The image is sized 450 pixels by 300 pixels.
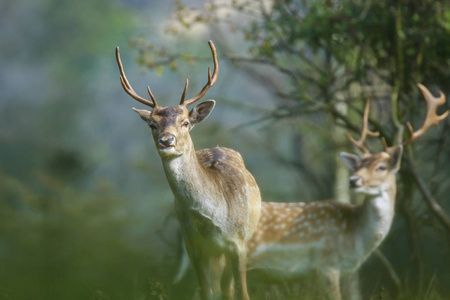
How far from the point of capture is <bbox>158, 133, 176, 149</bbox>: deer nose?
3232 millimetres

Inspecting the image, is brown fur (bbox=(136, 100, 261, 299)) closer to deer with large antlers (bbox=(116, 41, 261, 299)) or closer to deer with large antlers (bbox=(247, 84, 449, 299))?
deer with large antlers (bbox=(116, 41, 261, 299))

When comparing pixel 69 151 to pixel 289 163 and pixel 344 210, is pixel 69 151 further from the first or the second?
pixel 344 210

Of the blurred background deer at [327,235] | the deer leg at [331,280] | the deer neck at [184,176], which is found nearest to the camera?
the deer neck at [184,176]

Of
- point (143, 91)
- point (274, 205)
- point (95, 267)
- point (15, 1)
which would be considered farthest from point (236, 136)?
point (95, 267)

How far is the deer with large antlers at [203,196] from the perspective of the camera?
11.0ft

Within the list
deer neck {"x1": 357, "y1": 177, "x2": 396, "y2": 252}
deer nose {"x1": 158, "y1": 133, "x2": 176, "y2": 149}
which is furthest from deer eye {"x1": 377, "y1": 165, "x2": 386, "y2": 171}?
deer nose {"x1": 158, "y1": 133, "x2": 176, "y2": 149}

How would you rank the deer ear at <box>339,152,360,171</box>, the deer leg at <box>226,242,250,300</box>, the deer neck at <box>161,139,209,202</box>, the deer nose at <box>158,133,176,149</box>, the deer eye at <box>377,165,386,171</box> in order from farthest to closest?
1. the deer ear at <box>339,152,360,171</box>
2. the deer eye at <box>377,165,386,171</box>
3. the deer leg at <box>226,242,250,300</box>
4. the deer neck at <box>161,139,209,202</box>
5. the deer nose at <box>158,133,176,149</box>

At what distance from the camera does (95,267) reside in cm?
311

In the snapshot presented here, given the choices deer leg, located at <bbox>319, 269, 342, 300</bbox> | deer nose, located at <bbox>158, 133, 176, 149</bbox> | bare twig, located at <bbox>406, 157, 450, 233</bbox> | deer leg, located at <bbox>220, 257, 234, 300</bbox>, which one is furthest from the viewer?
bare twig, located at <bbox>406, 157, 450, 233</bbox>

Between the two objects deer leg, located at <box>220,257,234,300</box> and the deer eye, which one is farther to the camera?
the deer eye

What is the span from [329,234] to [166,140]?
1884 mm

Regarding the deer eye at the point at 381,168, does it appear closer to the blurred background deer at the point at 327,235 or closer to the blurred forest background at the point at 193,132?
the blurred background deer at the point at 327,235

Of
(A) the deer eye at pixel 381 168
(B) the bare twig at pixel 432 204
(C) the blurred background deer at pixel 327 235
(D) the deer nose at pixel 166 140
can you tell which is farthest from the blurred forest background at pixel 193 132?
(A) the deer eye at pixel 381 168

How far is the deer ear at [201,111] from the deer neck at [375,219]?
163 cm
